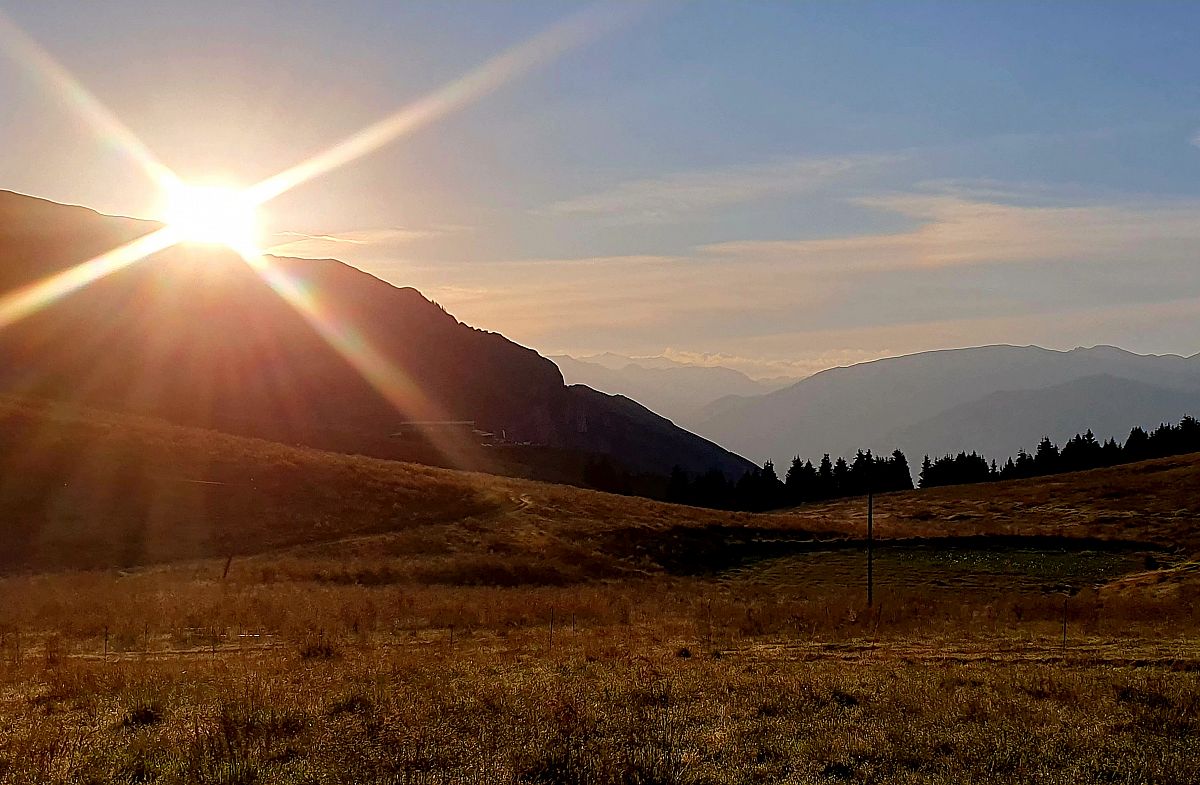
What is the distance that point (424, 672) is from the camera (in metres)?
16.8

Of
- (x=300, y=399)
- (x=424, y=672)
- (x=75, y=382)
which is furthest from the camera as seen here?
(x=300, y=399)

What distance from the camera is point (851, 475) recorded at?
5192 inches

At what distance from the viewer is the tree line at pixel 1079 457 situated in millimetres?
132625

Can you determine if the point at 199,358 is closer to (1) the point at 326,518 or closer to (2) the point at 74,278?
(2) the point at 74,278

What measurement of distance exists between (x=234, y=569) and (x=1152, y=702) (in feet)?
107

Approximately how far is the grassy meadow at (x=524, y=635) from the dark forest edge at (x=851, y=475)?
60565 millimetres

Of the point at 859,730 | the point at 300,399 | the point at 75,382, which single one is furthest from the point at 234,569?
the point at 300,399

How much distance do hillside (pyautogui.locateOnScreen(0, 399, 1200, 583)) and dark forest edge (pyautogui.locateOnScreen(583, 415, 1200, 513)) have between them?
184ft

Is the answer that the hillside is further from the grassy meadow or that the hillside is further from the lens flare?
the lens flare

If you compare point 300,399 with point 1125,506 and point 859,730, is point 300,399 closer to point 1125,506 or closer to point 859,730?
point 1125,506

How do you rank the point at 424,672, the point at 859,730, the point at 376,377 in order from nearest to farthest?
the point at 859,730 → the point at 424,672 → the point at 376,377

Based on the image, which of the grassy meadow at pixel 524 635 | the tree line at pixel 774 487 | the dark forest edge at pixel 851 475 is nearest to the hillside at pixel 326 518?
the grassy meadow at pixel 524 635

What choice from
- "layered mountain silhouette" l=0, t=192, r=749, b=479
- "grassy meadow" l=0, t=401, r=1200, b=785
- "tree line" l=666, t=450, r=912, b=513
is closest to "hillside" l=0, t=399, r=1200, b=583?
"grassy meadow" l=0, t=401, r=1200, b=785

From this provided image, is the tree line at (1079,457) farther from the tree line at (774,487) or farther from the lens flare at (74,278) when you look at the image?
the lens flare at (74,278)
